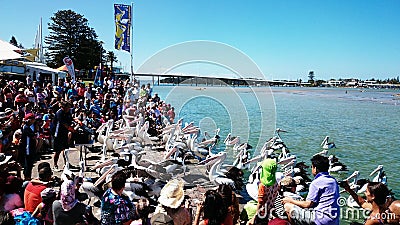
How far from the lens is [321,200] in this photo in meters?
3.95

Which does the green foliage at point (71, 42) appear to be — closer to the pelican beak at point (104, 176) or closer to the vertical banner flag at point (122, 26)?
the vertical banner flag at point (122, 26)

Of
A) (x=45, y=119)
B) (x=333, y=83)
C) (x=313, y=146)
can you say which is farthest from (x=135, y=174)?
(x=333, y=83)

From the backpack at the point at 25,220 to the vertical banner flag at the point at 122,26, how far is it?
17214 mm

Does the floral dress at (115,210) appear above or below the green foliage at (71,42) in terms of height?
below

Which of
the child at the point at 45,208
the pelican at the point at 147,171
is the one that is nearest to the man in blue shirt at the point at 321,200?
the child at the point at 45,208

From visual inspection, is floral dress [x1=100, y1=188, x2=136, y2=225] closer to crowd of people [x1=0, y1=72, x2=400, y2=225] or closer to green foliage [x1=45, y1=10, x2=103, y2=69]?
crowd of people [x1=0, y1=72, x2=400, y2=225]

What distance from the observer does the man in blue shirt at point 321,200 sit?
154 inches

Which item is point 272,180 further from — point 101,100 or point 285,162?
point 101,100

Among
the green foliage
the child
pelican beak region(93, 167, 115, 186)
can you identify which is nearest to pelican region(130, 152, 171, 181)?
pelican beak region(93, 167, 115, 186)

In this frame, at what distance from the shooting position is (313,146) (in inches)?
679

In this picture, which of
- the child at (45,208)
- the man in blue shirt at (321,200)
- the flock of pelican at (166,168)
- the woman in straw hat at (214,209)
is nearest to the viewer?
the woman in straw hat at (214,209)

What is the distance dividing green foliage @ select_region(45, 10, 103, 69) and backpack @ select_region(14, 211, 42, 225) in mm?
55440

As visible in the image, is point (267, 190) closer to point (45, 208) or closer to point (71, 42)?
point (45, 208)

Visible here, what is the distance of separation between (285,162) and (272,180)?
→ 5.23 meters
